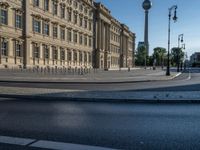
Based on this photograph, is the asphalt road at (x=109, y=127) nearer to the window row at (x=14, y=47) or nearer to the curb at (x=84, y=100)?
the curb at (x=84, y=100)

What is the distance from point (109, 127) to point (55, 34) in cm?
5575

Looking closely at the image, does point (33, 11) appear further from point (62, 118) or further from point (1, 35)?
point (62, 118)

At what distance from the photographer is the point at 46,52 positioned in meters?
57.5

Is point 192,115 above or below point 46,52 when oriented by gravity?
below

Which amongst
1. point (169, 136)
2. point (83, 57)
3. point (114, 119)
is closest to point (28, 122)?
point (114, 119)

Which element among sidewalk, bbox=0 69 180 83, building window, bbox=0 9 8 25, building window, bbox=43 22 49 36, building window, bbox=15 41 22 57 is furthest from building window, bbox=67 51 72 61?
sidewalk, bbox=0 69 180 83

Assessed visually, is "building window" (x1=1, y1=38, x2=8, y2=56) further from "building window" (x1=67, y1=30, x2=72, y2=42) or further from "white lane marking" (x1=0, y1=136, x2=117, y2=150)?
"white lane marking" (x1=0, y1=136, x2=117, y2=150)

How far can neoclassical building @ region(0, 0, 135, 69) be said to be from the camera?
45.8m

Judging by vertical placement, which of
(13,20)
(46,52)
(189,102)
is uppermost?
(13,20)

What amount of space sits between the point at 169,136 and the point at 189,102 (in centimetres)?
693

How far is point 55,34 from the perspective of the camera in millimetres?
61844

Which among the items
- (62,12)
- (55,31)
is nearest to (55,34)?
(55,31)

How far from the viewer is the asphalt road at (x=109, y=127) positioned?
629cm

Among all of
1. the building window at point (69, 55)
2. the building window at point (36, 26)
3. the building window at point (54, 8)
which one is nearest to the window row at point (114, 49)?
the building window at point (69, 55)
